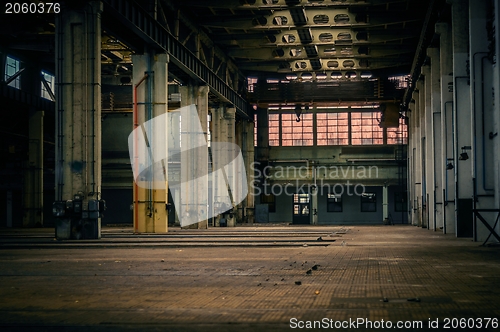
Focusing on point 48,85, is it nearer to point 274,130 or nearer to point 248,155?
point 248,155

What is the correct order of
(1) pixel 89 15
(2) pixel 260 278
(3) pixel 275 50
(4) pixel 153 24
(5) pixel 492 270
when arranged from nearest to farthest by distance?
(2) pixel 260 278 < (5) pixel 492 270 < (1) pixel 89 15 < (4) pixel 153 24 < (3) pixel 275 50

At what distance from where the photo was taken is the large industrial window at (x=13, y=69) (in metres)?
36.2

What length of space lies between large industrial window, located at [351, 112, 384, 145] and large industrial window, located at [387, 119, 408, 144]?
572 mm

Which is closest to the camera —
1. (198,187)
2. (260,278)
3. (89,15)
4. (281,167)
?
(260,278)

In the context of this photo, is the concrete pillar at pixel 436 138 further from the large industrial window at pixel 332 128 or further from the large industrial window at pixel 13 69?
the large industrial window at pixel 13 69

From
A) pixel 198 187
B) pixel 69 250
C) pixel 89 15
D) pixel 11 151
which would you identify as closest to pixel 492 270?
pixel 69 250

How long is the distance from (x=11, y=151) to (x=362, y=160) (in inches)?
934

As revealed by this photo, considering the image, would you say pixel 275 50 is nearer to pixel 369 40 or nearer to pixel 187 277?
pixel 369 40

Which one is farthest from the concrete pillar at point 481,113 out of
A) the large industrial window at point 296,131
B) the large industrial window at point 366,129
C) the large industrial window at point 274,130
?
the large industrial window at point 274,130

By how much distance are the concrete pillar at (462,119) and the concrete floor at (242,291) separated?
6.98m

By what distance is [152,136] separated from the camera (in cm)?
2633

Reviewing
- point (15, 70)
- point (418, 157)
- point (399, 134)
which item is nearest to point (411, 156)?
point (418, 157)

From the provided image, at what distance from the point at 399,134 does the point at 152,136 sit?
26633 millimetres

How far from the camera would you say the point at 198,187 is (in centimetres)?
3341
